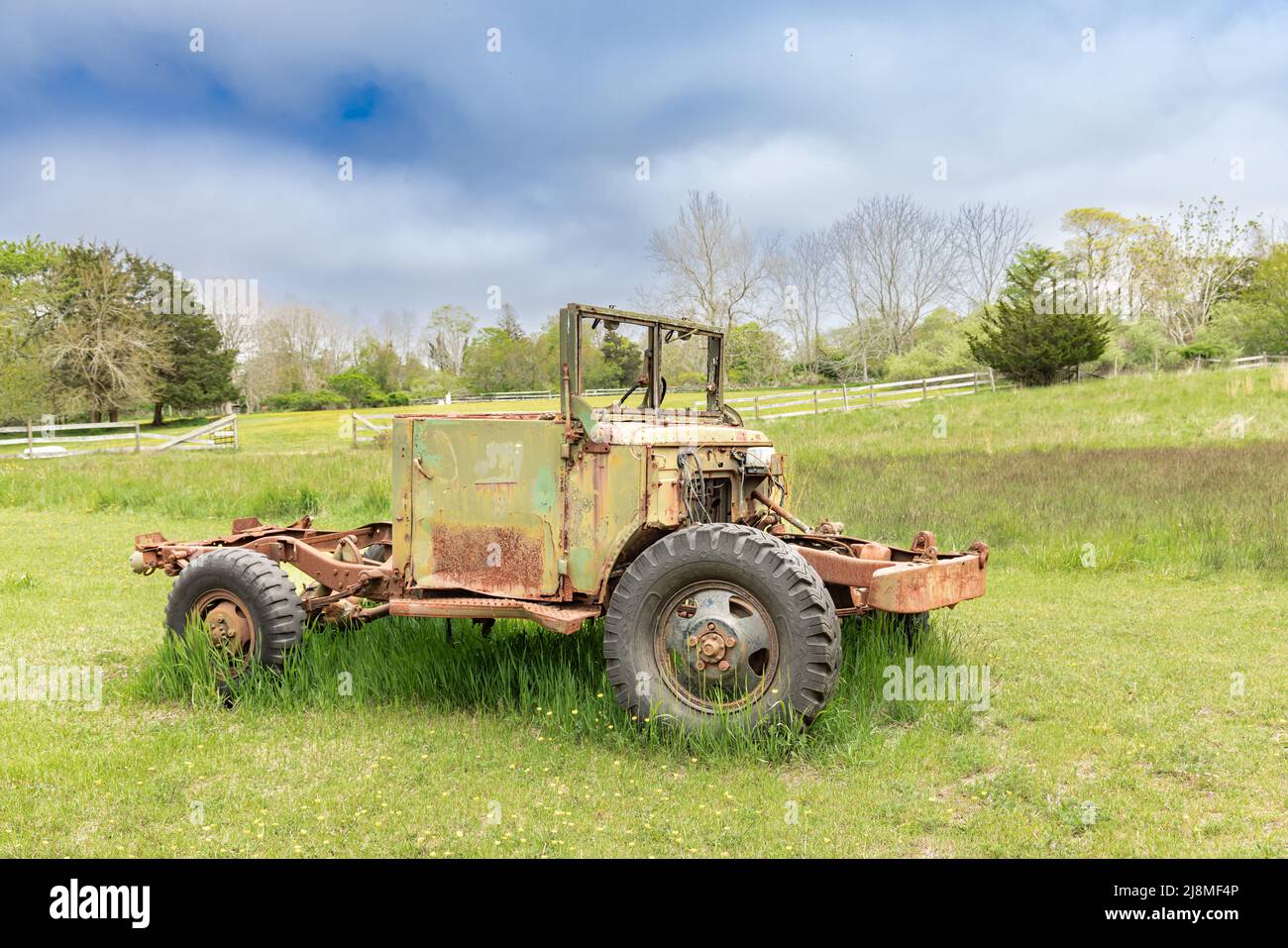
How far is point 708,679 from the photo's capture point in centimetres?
511

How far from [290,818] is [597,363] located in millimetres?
2910

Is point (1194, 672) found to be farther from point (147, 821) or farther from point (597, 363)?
point (147, 821)

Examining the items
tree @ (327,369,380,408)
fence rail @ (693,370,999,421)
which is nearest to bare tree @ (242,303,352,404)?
tree @ (327,369,380,408)

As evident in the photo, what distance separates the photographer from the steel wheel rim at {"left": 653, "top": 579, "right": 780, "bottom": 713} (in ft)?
16.5

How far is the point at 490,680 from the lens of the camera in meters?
6.00

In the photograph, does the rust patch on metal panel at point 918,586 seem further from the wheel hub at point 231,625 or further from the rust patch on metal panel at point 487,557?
the wheel hub at point 231,625

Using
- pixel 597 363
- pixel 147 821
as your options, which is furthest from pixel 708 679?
pixel 147 821

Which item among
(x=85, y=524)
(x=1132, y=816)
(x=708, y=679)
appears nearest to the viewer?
(x=1132, y=816)

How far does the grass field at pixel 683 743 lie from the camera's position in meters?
4.25

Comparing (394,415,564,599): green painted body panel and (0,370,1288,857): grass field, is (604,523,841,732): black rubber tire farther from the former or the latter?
(394,415,564,599): green painted body panel

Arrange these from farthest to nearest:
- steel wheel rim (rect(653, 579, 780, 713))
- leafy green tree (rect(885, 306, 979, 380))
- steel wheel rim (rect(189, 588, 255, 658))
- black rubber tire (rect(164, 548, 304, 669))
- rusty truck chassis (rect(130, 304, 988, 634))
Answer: leafy green tree (rect(885, 306, 979, 380)), steel wheel rim (rect(189, 588, 255, 658)), black rubber tire (rect(164, 548, 304, 669)), rusty truck chassis (rect(130, 304, 988, 634)), steel wheel rim (rect(653, 579, 780, 713))

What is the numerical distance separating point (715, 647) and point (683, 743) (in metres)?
0.54

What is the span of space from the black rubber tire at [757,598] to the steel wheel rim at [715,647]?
1.6 inches

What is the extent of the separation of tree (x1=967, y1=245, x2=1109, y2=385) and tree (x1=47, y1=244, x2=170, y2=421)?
3769cm
